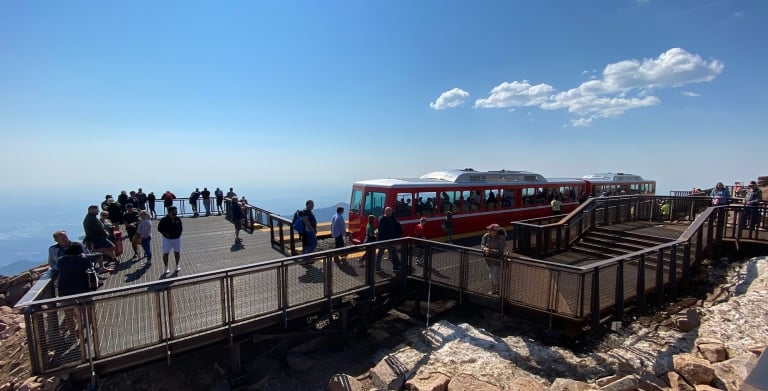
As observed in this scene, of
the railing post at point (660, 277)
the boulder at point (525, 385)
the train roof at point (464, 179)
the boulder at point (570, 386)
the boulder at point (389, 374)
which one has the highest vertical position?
the train roof at point (464, 179)

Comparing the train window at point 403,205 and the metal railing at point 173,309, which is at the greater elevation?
the train window at point 403,205

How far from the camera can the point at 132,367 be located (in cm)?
569

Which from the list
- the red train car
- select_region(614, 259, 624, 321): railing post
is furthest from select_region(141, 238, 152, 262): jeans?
select_region(614, 259, 624, 321): railing post

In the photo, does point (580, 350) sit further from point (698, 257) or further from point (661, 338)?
point (698, 257)

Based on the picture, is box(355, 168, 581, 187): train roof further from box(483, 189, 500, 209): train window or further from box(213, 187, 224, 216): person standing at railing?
box(213, 187, 224, 216): person standing at railing

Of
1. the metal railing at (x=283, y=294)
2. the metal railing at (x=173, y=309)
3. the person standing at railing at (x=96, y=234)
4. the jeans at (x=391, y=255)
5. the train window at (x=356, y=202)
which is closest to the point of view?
the metal railing at (x=173, y=309)

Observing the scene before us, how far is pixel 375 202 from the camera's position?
44.2ft

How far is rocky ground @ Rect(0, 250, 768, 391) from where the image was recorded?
576 cm

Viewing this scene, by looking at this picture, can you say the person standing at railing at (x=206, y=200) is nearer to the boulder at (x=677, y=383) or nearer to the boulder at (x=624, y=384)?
the boulder at (x=624, y=384)

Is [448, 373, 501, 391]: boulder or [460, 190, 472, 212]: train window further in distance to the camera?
[460, 190, 472, 212]: train window

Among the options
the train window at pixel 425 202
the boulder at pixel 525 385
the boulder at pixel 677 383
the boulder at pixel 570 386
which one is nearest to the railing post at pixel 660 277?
the boulder at pixel 677 383

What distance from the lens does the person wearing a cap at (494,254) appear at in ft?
25.2

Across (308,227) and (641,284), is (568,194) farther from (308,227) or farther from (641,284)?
(308,227)

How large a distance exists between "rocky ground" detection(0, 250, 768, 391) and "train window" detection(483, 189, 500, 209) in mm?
7763
